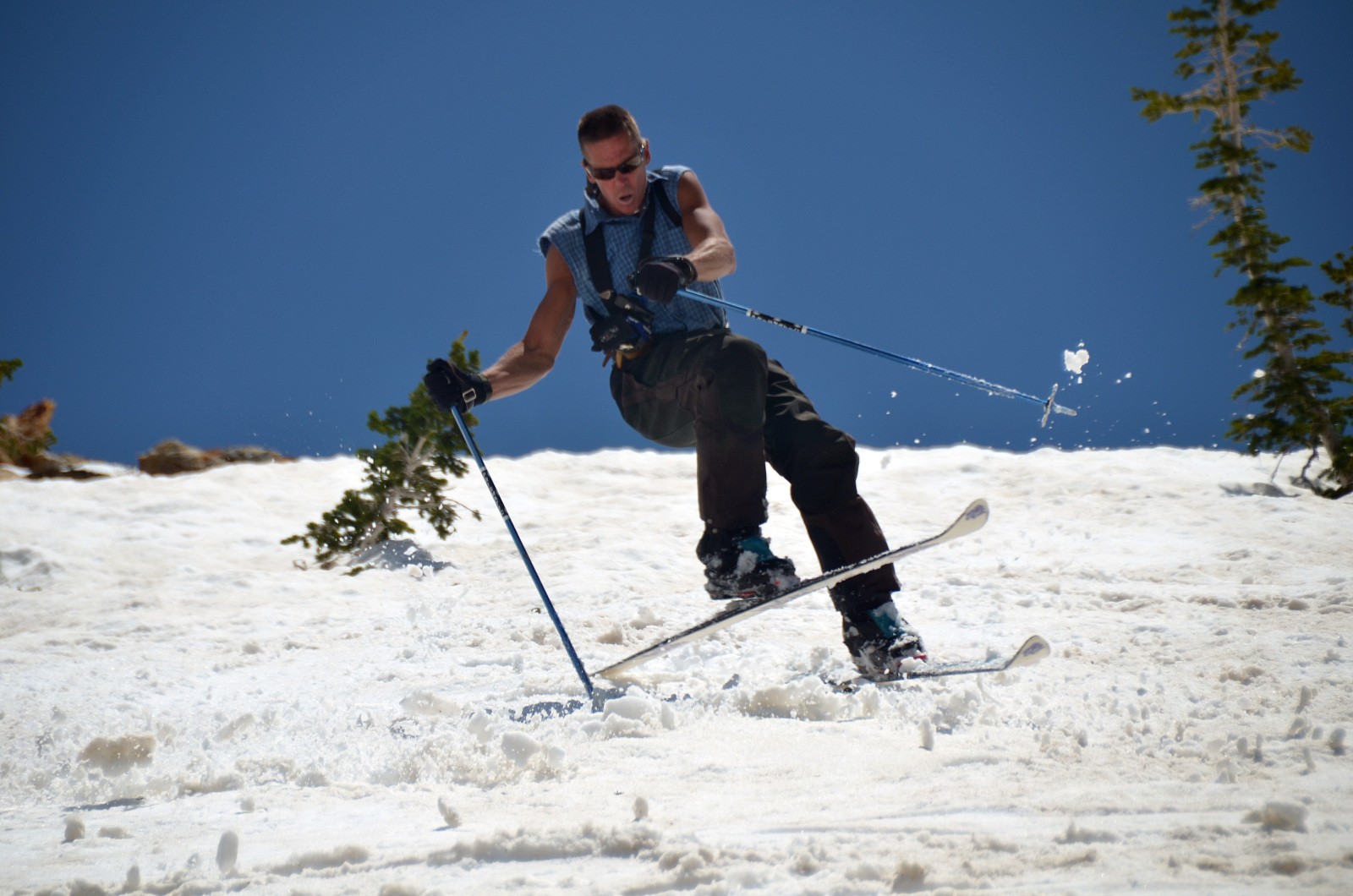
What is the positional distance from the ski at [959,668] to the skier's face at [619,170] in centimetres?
247

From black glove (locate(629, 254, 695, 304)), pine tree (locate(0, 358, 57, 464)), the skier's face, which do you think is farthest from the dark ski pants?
pine tree (locate(0, 358, 57, 464))

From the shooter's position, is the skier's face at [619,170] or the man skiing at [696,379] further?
the skier's face at [619,170]

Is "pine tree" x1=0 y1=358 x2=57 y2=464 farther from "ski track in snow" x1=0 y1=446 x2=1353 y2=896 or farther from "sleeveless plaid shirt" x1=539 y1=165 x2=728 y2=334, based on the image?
"sleeveless plaid shirt" x1=539 y1=165 x2=728 y2=334

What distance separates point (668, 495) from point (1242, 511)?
6.24 m

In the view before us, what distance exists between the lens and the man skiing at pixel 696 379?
13.2 feet

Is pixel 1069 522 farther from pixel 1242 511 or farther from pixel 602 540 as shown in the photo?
pixel 602 540

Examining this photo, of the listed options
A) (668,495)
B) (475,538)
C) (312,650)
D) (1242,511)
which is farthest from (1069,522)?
(312,650)

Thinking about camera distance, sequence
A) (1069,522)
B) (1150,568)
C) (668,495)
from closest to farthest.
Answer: (1150,568)
(1069,522)
(668,495)

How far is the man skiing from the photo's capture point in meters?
4.02

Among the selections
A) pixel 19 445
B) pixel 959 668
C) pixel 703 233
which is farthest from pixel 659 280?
pixel 19 445

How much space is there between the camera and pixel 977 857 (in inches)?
72.9

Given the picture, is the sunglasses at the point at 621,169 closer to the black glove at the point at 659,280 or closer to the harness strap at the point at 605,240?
the harness strap at the point at 605,240

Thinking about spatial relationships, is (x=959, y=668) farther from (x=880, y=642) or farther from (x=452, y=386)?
(x=452, y=386)

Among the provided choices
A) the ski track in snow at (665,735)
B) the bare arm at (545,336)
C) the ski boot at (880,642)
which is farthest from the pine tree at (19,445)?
the ski boot at (880,642)
